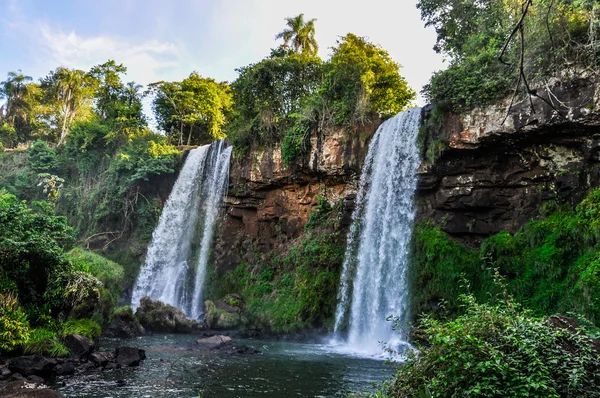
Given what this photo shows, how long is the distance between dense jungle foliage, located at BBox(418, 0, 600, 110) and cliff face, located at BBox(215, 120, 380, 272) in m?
4.25

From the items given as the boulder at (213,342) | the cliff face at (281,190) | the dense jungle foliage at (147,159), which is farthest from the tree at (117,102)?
the boulder at (213,342)

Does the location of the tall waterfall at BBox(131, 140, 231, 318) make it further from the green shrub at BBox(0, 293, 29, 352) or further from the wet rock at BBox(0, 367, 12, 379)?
the wet rock at BBox(0, 367, 12, 379)

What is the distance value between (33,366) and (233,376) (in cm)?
398

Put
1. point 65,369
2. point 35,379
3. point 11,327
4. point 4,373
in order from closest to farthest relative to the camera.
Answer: point 4,373 → point 35,379 → point 65,369 → point 11,327

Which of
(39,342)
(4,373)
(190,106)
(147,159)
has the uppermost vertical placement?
(190,106)

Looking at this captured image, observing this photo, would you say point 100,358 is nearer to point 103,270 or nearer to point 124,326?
point 124,326

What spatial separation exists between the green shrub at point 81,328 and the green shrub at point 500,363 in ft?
30.2

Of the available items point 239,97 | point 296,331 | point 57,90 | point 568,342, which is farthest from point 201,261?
point 57,90

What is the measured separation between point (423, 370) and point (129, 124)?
27.7 meters

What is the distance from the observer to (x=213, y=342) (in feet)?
43.0

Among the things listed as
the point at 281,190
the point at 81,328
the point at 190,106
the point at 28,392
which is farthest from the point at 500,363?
the point at 190,106

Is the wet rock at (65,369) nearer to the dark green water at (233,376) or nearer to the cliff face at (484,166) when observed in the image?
the dark green water at (233,376)

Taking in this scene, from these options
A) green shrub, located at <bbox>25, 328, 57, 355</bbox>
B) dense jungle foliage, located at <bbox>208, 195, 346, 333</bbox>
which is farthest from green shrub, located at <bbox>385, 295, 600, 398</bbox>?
dense jungle foliage, located at <bbox>208, 195, 346, 333</bbox>

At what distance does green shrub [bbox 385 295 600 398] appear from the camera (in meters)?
3.69
